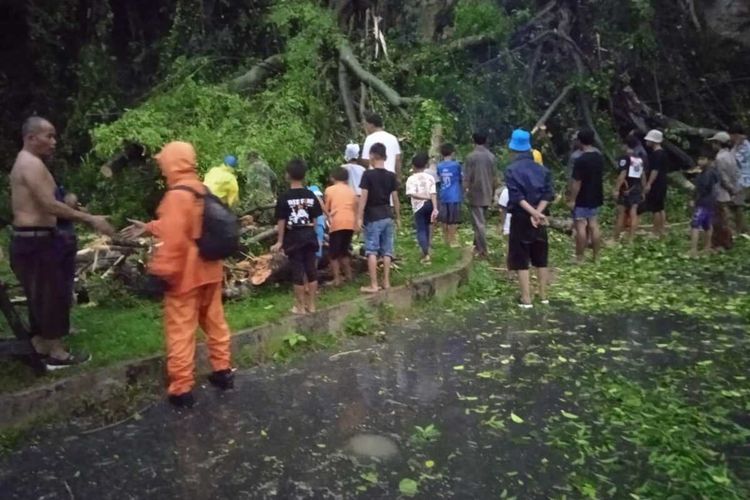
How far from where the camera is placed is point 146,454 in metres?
5.33

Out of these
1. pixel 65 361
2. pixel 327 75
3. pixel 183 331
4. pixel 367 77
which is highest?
pixel 327 75

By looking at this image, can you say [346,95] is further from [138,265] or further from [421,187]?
[138,265]

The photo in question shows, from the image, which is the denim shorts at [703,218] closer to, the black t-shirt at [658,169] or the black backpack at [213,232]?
the black t-shirt at [658,169]

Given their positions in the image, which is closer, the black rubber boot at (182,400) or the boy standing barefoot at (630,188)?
the black rubber boot at (182,400)

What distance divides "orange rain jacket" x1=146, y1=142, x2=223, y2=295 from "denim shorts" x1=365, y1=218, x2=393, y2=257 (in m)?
2.85

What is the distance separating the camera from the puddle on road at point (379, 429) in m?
4.96

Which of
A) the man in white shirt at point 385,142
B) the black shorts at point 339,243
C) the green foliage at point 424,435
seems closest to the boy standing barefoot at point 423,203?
the man in white shirt at point 385,142

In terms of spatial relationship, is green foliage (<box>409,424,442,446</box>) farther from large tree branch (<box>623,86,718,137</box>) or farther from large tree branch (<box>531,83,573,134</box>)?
large tree branch (<box>623,86,718,137</box>)

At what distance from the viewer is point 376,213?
866 cm

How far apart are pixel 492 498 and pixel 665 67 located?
1553cm

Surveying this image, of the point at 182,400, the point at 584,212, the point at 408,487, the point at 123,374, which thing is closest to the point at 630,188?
the point at 584,212

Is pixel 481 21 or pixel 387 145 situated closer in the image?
pixel 387 145

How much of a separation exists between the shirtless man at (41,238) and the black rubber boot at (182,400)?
2.64 ft

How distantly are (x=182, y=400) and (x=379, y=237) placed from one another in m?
3.28
